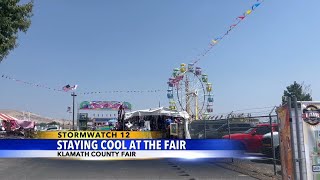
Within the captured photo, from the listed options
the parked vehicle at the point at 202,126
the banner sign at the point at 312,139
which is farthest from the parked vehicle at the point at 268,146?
the banner sign at the point at 312,139

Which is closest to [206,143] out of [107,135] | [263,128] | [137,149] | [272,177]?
[137,149]

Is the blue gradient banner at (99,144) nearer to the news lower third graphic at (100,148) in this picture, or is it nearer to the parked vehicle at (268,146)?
the news lower third graphic at (100,148)

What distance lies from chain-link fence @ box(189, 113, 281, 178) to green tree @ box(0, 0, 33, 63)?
7.81m

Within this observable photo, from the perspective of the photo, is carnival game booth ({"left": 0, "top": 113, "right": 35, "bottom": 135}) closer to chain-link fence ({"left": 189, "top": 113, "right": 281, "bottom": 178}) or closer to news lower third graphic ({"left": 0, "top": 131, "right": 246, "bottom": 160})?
chain-link fence ({"left": 189, "top": 113, "right": 281, "bottom": 178})

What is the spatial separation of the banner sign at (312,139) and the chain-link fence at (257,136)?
164 inches

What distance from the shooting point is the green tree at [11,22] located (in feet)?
45.0

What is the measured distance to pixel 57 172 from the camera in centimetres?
1128

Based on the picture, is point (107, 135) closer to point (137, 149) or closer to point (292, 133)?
point (137, 149)

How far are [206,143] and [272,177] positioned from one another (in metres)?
3.68

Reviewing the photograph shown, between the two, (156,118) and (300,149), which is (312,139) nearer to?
(300,149)

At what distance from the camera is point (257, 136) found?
16.1 metres

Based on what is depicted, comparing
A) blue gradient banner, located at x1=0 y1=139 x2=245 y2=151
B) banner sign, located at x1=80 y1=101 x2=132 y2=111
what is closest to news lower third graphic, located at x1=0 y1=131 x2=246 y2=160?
blue gradient banner, located at x1=0 y1=139 x2=245 y2=151

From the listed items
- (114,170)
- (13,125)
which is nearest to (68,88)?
(13,125)

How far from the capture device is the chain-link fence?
1283 cm
